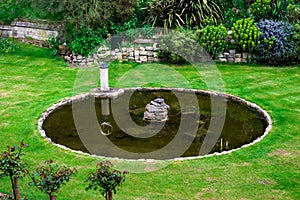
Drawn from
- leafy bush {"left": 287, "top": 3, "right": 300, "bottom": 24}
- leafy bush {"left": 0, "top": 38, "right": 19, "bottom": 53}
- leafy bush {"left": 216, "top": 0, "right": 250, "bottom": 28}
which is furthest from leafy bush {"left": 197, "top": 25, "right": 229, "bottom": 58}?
leafy bush {"left": 0, "top": 38, "right": 19, "bottom": 53}

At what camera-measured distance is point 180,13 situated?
1812 centimetres

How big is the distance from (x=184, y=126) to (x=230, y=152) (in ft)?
6.71

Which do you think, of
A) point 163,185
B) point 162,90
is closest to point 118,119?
point 162,90

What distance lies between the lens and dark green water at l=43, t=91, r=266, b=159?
11.0 metres

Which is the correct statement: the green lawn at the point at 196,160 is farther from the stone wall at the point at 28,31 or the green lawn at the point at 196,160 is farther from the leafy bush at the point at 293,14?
the leafy bush at the point at 293,14

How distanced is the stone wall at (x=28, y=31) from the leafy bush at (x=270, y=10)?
7.71 meters

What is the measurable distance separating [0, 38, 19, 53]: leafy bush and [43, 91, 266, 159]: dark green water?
595cm

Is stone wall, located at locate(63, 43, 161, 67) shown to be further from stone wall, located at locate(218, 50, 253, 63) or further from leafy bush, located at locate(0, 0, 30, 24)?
leafy bush, located at locate(0, 0, 30, 24)

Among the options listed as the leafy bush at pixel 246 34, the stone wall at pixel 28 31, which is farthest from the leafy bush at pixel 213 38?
the stone wall at pixel 28 31

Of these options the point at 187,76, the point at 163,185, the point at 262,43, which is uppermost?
the point at 262,43

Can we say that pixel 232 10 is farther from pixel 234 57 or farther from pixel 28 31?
pixel 28 31

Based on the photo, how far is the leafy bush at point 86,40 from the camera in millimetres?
17438

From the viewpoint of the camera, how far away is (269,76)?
15.7m

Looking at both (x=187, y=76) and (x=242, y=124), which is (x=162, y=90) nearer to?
(x=187, y=76)
